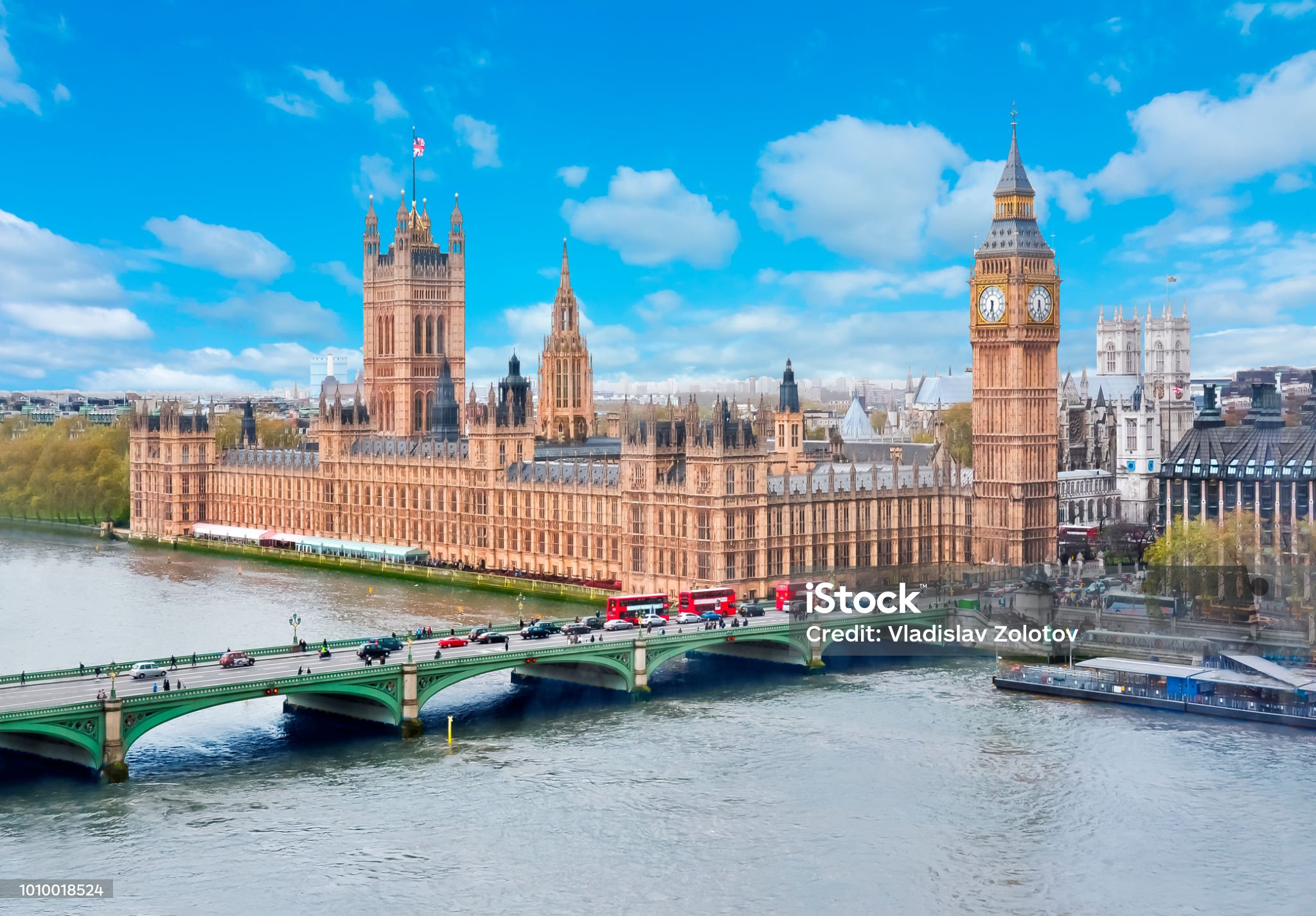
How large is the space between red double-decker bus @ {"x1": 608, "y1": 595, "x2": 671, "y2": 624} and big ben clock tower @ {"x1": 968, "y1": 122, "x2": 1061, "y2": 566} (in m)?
28.3

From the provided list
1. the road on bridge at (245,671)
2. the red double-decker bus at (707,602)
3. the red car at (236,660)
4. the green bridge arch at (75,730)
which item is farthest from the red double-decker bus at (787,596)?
the green bridge arch at (75,730)

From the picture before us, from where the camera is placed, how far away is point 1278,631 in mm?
91250

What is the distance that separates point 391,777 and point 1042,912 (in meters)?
26.3

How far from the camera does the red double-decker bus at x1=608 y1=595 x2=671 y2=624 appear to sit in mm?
95312

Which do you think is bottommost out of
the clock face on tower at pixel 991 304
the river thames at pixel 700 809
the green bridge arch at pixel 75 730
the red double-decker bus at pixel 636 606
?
the river thames at pixel 700 809

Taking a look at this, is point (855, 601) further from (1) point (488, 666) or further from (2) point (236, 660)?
(2) point (236, 660)

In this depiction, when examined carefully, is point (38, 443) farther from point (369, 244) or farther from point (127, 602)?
point (127, 602)

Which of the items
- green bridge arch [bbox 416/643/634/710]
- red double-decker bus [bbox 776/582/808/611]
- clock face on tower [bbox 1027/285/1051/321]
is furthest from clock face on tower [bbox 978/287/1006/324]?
green bridge arch [bbox 416/643/634/710]

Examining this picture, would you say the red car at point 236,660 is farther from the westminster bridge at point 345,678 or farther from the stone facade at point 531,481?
the stone facade at point 531,481

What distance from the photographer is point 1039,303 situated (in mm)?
115312

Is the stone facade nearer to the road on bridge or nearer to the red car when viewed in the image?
the road on bridge

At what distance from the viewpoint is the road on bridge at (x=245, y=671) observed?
6994 cm

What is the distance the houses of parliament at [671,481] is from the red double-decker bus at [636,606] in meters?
7.15

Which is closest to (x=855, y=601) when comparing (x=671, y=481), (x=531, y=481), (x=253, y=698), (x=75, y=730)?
(x=671, y=481)
